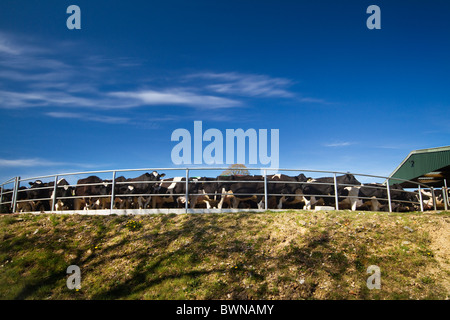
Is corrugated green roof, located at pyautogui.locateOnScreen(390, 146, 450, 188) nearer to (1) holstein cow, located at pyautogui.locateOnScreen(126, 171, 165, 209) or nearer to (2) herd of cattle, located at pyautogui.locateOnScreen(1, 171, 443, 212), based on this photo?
Result: (2) herd of cattle, located at pyautogui.locateOnScreen(1, 171, 443, 212)

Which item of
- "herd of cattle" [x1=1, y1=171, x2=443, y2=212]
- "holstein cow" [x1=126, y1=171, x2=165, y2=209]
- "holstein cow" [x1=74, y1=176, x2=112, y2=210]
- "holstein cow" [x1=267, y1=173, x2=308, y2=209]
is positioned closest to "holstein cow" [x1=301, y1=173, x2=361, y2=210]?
"herd of cattle" [x1=1, y1=171, x2=443, y2=212]

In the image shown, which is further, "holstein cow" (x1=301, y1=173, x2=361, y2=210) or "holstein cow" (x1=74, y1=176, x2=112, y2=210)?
"holstein cow" (x1=74, y1=176, x2=112, y2=210)

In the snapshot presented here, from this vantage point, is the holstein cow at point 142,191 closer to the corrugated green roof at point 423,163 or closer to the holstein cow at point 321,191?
the holstein cow at point 321,191

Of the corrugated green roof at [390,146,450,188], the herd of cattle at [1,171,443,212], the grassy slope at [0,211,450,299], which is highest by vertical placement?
the corrugated green roof at [390,146,450,188]

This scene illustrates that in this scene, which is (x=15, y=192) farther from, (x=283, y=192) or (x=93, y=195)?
(x=283, y=192)

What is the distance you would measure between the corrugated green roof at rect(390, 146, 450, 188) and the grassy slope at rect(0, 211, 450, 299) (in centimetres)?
1204

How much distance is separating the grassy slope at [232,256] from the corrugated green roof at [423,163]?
1204cm

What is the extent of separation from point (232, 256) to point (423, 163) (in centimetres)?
1922

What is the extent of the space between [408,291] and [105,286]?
701 cm

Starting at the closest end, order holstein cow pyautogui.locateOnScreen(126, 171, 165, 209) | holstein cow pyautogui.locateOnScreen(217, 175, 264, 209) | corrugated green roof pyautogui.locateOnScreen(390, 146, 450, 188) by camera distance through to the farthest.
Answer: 1. holstein cow pyautogui.locateOnScreen(217, 175, 264, 209)
2. holstein cow pyautogui.locateOnScreen(126, 171, 165, 209)
3. corrugated green roof pyautogui.locateOnScreen(390, 146, 450, 188)

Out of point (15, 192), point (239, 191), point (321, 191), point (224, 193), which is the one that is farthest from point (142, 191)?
point (321, 191)

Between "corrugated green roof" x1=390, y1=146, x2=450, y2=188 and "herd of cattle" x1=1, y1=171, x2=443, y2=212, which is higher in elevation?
"corrugated green roof" x1=390, y1=146, x2=450, y2=188

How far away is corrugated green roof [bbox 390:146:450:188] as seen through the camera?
22.0 meters

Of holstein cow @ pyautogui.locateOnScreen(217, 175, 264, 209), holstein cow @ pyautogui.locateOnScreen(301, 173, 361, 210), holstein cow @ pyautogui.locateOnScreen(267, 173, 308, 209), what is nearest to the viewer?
holstein cow @ pyautogui.locateOnScreen(217, 175, 264, 209)
